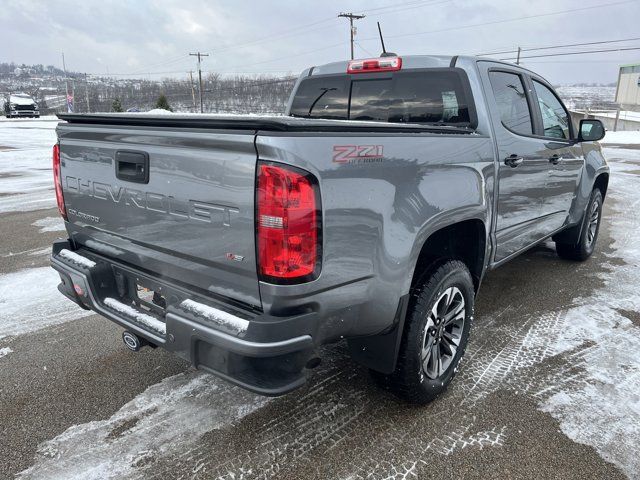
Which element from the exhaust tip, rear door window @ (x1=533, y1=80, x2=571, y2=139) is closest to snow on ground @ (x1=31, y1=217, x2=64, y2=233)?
the exhaust tip

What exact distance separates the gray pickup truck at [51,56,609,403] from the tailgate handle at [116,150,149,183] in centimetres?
1

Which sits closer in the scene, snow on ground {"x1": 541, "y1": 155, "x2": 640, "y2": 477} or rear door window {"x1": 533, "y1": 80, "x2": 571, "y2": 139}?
snow on ground {"x1": 541, "y1": 155, "x2": 640, "y2": 477}

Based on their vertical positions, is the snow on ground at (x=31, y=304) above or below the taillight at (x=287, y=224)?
below

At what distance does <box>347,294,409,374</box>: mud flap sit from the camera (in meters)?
2.40

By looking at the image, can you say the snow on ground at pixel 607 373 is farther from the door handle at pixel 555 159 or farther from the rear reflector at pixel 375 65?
the rear reflector at pixel 375 65

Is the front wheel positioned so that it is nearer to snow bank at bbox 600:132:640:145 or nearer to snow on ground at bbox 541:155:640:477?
snow on ground at bbox 541:155:640:477

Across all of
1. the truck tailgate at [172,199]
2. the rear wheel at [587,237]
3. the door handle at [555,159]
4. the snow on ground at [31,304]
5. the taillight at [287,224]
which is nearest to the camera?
the taillight at [287,224]

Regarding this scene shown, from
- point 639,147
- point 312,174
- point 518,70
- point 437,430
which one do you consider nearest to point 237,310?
point 312,174

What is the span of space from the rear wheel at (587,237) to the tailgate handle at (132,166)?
471 centimetres

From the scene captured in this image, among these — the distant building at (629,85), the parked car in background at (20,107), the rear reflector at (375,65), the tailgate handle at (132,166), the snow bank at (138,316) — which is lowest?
the snow bank at (138,316)

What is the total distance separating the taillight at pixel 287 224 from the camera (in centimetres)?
182

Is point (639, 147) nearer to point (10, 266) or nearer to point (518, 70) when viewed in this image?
point (518, 70)

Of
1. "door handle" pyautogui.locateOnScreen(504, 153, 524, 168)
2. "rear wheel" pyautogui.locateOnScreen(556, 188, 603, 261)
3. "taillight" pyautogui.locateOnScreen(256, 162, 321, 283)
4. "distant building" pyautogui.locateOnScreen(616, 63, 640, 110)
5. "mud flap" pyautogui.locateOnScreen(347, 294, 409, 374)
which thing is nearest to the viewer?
→ "taillight" pyautogui.locateOnScreen(256, 162, 321, 283)

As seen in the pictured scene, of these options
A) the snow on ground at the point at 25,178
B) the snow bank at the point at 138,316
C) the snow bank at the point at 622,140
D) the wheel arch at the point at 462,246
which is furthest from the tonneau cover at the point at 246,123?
the snow bank at the point at 622,140
